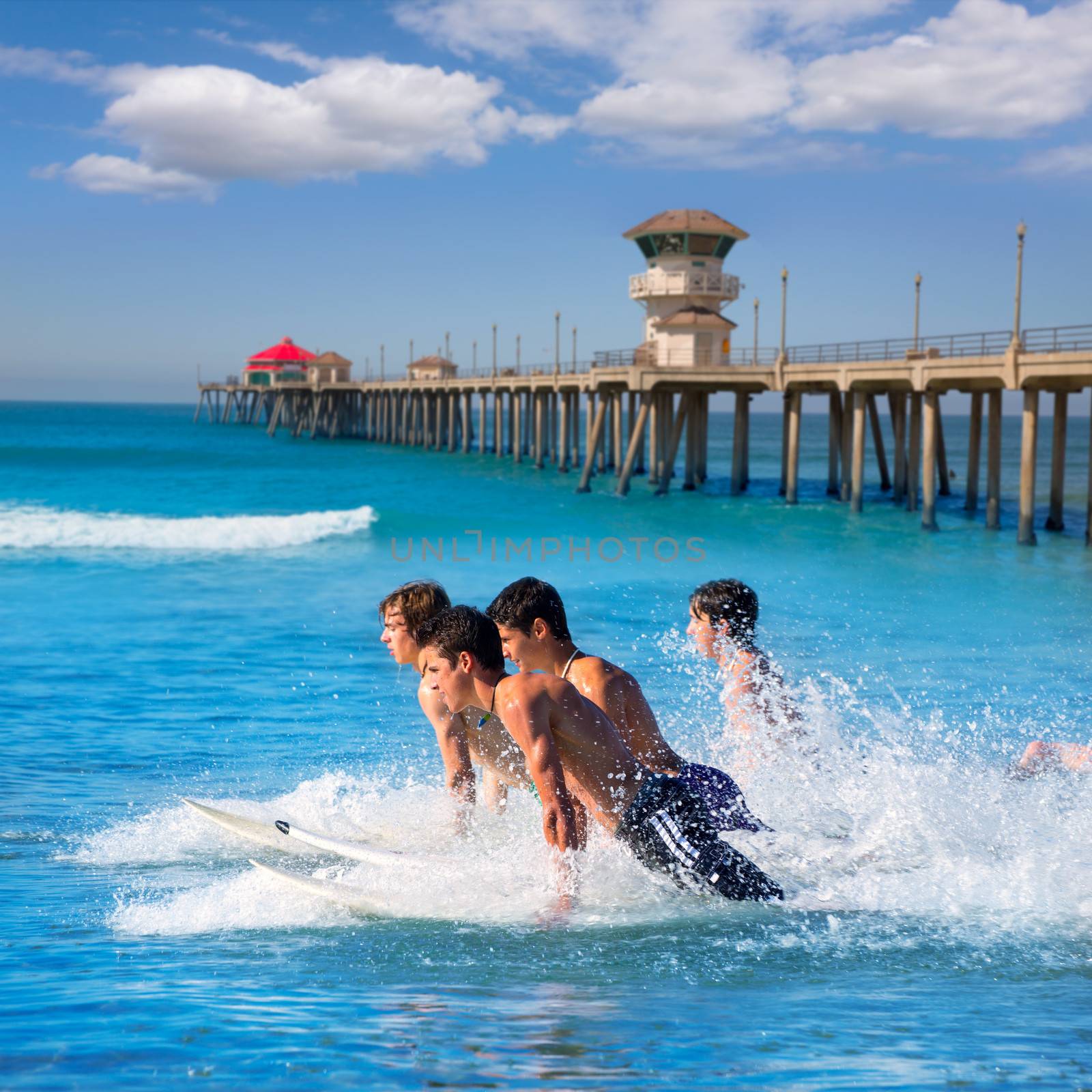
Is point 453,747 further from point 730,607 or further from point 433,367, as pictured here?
point 433,367

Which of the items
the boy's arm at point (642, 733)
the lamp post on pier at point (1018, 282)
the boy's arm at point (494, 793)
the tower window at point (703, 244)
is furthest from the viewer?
the tower window at point (703, 244)

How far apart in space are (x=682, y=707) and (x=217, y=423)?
110038 mm

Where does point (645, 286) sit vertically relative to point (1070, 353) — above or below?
above

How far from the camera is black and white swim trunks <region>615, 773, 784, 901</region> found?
13.4ft

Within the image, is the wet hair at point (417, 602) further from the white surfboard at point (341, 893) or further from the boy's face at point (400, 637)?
the white surfboard at point (341, 893)

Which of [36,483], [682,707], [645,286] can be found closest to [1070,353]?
[682,707]

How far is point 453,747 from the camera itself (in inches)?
193

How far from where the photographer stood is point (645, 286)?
133 ft

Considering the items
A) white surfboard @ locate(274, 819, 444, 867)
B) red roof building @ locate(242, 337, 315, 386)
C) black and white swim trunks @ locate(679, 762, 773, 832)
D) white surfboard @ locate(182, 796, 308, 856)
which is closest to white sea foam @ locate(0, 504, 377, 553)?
white surfboard @ locate(182, 796, 308, 856)

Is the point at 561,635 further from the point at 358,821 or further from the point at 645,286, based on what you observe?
the point at 645,286

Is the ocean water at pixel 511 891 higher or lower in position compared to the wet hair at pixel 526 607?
lower

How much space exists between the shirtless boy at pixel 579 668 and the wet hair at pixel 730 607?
0.94m

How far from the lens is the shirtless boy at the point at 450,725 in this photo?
4773 millimetres

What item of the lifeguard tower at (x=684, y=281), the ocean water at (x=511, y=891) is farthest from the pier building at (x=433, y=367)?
the ocean water at (x=511, y=891)
